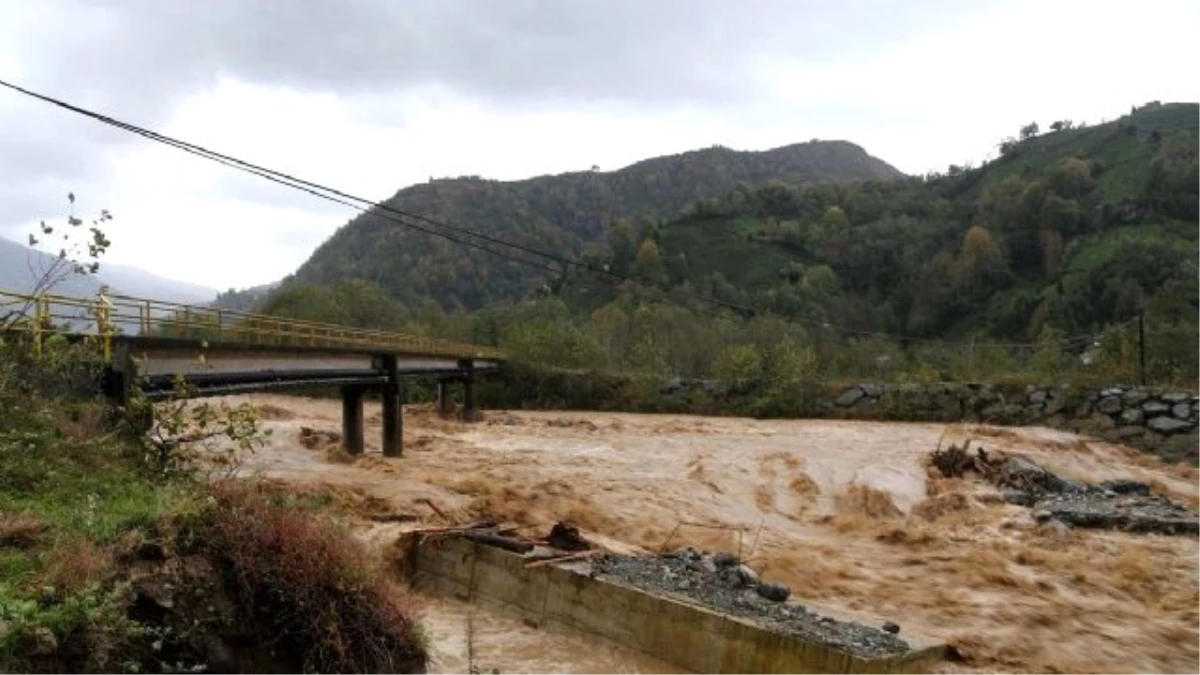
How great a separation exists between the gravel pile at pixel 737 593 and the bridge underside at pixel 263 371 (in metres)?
6.81

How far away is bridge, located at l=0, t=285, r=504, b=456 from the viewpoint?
12.9m

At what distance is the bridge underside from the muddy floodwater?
173 centimetres

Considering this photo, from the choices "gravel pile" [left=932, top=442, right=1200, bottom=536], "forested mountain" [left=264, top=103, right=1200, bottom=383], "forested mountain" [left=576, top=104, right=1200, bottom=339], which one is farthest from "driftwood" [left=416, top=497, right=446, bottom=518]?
"forested mountain" [left=576, top=104, right=1200, bottom=339]

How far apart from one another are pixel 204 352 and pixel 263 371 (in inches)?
105

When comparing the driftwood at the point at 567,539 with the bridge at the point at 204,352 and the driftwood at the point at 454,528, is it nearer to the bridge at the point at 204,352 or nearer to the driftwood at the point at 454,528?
the driftwood at the point at 454,528

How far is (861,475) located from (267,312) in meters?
61.3

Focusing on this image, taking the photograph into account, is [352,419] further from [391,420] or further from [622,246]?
[622,246]

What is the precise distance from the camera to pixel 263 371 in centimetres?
2017

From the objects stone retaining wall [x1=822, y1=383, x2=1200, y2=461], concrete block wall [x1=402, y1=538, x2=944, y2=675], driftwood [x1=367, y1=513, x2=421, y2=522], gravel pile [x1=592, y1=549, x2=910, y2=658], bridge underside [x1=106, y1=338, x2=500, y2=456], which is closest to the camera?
concrete block wall [x1=402, y1=538, x2=944, y2=675]

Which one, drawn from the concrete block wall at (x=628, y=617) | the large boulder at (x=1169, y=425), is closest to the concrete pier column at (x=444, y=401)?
the large boulder at (x=1169, y=425)

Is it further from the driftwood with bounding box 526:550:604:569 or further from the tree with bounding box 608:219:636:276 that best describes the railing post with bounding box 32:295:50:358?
the tree with bounding box 608:219:636:276

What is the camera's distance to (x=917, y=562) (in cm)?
1641

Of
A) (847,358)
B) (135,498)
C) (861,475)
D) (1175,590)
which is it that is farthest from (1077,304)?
(135,498)

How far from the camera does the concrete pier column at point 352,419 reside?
86.1 ft
